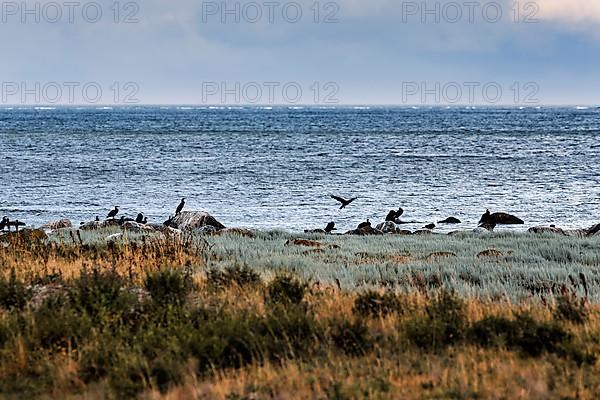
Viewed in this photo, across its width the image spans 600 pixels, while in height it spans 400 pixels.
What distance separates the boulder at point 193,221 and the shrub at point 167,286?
14.4 meters

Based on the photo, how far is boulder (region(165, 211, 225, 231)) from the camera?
25.4 metres

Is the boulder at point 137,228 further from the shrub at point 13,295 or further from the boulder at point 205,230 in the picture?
the shrub at point 13,295

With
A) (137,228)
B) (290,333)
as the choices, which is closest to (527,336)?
(290,333)

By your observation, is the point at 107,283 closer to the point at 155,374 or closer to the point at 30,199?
the point at 155,374

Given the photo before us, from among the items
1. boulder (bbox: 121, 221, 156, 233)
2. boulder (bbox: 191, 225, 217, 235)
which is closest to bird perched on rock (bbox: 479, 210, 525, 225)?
boulder (bbox: 191, 225, 217, 235)

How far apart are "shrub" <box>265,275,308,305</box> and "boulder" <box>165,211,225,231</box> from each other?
15031mm

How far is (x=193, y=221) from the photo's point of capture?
83.8ft

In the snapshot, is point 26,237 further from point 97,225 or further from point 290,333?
point 290,333

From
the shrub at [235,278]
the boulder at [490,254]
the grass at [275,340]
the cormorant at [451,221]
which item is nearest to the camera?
the grass at [275,340]

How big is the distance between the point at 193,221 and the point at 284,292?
15.9m

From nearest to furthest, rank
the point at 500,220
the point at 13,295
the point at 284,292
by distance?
the point at 284,292
the point at 13,295
the point at 500,220

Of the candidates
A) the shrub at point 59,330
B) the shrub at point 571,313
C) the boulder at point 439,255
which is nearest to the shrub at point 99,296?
the shrub at point 59,330

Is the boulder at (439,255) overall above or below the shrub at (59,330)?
below

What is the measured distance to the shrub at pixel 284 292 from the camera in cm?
979
